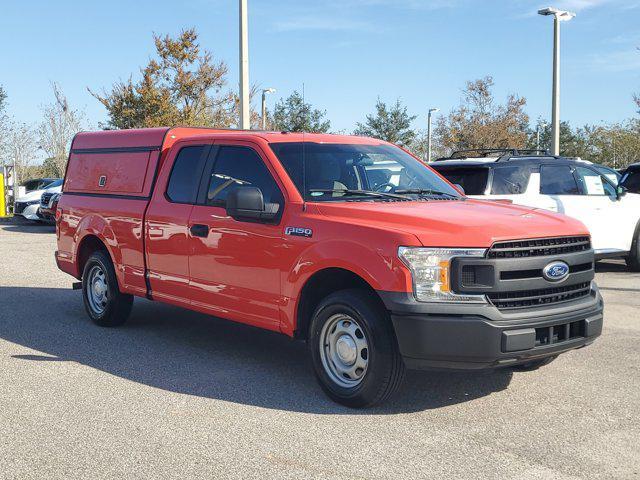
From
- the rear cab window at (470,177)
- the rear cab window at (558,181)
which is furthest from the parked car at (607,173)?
the rear cab window at (470,177)

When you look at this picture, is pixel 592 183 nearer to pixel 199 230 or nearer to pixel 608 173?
pixel 608 173

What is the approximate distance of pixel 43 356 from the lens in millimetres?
6492

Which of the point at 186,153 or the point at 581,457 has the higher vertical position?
the point at 186,153

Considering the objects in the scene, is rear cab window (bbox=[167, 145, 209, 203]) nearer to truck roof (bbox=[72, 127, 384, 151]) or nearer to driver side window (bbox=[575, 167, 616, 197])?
truck roof (bbox=[72, 127, 384, 151])

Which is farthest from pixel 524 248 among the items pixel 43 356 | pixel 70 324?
pixel 70 324

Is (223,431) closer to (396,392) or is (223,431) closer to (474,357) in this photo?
(396,392)

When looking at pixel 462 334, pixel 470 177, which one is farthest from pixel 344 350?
pixel 470 177

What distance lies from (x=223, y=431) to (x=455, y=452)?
1394mm

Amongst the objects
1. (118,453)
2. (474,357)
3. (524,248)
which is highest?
(524,248)

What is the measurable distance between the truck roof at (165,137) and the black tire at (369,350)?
1606 mm

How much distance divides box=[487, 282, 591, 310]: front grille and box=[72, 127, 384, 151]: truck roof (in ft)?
7.10

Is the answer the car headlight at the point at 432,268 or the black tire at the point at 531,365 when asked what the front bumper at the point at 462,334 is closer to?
the car headlight at the point at 432,268

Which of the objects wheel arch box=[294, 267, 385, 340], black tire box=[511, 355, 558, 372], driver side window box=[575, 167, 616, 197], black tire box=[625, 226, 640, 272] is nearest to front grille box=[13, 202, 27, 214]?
driver side window box=[575, 167, 616, 197]

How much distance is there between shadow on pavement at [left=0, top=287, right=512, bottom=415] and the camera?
5.34 meters
